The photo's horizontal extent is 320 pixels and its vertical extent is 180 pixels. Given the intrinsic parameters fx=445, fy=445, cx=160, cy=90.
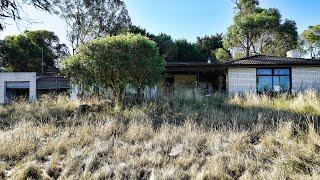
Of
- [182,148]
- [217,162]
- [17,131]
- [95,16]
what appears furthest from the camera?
[95,16]

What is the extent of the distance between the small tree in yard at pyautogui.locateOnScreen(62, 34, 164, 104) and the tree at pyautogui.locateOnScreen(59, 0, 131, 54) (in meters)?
19.7

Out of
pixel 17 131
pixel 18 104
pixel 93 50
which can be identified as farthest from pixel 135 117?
pixel 18 104

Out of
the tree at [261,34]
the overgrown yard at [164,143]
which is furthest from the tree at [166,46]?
the overgrown yard at [164,143]

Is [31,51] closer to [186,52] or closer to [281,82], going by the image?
[186,52]

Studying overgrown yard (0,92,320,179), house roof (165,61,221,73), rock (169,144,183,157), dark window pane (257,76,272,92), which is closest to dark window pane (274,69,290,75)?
dark window pane (257,76,272,92)

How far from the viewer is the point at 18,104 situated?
59.0 feet

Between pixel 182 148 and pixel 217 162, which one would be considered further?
pixel 182 148

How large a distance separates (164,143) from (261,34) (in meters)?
30.5

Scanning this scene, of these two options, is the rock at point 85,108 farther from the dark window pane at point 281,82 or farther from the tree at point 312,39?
the tree at point 312,39

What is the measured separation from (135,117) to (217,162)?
5234mm

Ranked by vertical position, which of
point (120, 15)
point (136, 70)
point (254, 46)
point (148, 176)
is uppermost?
point (120, 15)

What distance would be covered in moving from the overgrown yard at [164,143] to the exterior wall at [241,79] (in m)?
11.0

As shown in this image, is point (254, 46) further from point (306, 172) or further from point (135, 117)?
point (306, 172)

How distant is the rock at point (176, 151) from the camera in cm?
1010
